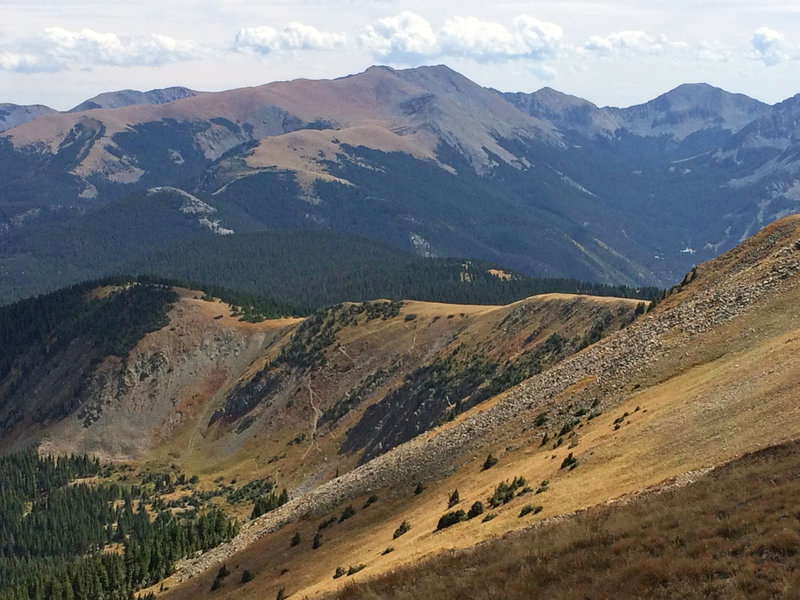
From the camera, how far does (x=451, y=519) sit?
5981 cm

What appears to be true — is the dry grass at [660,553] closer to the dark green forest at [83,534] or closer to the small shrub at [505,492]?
the small shrub at [505,492]

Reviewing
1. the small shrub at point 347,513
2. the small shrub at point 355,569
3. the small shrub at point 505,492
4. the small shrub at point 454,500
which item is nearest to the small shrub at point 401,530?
the small shrub at point 454,500

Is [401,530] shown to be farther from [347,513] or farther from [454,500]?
[347,513]

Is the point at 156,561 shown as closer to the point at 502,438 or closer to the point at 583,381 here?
the point at 502,438

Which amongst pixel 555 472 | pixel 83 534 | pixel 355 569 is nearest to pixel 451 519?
pixel 355 569

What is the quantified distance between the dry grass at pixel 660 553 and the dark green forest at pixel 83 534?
66772 mm

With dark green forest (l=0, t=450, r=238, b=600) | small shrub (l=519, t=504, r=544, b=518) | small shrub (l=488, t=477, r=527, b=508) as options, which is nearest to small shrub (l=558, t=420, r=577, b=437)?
small shrub (l=488, t=477, r=527, b=508)

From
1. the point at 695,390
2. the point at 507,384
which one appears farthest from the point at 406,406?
the point at 695,390

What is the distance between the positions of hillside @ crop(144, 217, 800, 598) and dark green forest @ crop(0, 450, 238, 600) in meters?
21.5

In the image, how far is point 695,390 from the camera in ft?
202

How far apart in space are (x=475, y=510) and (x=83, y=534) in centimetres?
12567

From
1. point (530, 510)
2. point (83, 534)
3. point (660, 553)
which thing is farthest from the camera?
point (83, 534)

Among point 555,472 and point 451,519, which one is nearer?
point 555,472

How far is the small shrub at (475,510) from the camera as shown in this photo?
58844mm
